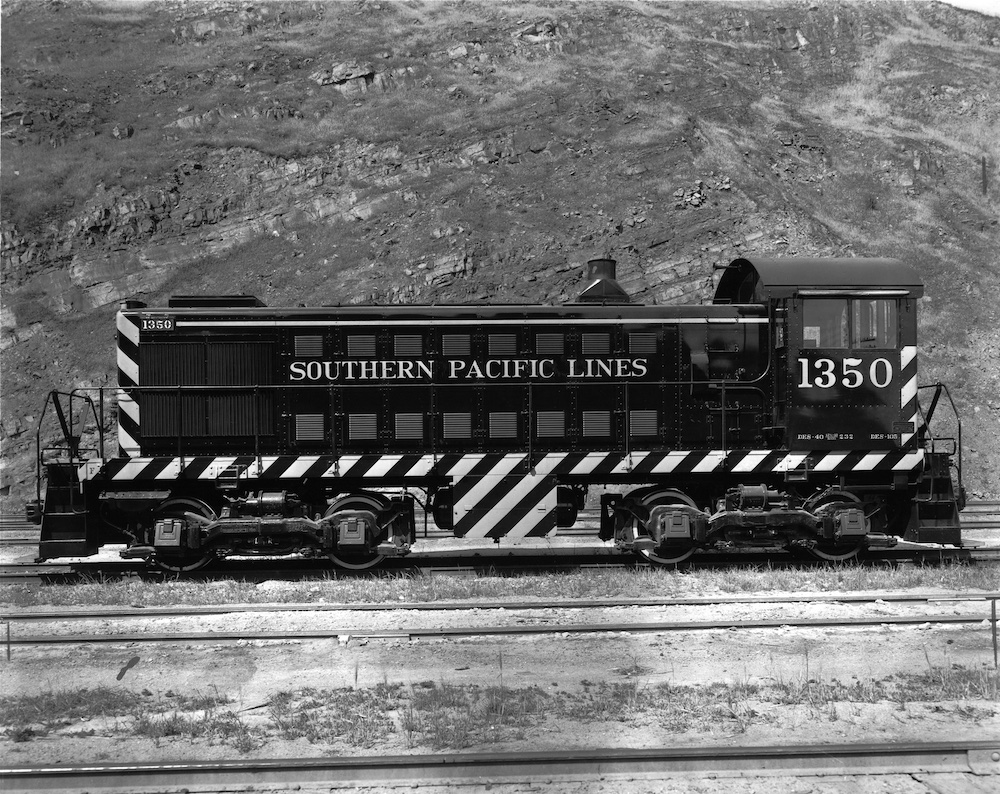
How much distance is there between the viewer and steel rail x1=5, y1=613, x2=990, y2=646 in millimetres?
8266

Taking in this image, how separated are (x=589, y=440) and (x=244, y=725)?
24.2ft

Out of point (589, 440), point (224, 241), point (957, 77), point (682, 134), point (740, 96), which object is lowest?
point (589, 440)

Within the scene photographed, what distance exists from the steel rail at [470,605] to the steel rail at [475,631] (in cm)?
75

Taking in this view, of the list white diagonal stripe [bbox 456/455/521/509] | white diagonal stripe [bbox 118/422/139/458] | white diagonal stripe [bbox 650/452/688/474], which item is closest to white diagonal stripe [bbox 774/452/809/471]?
white diagonal stripe [bbox 650/452/688/474]

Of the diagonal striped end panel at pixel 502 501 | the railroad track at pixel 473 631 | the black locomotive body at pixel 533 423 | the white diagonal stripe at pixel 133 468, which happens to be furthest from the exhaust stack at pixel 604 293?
the white diagonal stripe at pixel 133 468

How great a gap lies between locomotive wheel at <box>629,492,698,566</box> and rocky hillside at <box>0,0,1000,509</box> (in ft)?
40.7

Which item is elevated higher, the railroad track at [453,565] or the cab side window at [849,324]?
the cab side window at [849,324]

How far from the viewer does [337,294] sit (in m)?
25.6

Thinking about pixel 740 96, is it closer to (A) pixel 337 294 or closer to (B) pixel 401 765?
(A) pixel 337 294

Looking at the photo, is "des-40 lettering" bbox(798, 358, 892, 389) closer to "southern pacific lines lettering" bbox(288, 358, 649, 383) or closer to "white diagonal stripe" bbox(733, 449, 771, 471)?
"white diagonal stripe" bbox(733, 449, 771, 471)

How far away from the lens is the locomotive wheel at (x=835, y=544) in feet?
38.5

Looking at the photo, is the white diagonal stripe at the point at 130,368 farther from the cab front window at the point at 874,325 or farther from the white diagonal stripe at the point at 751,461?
the cab front window at the point at 874,325

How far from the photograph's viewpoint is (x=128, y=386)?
1212cm

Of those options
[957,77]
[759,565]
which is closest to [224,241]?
[759,565]
